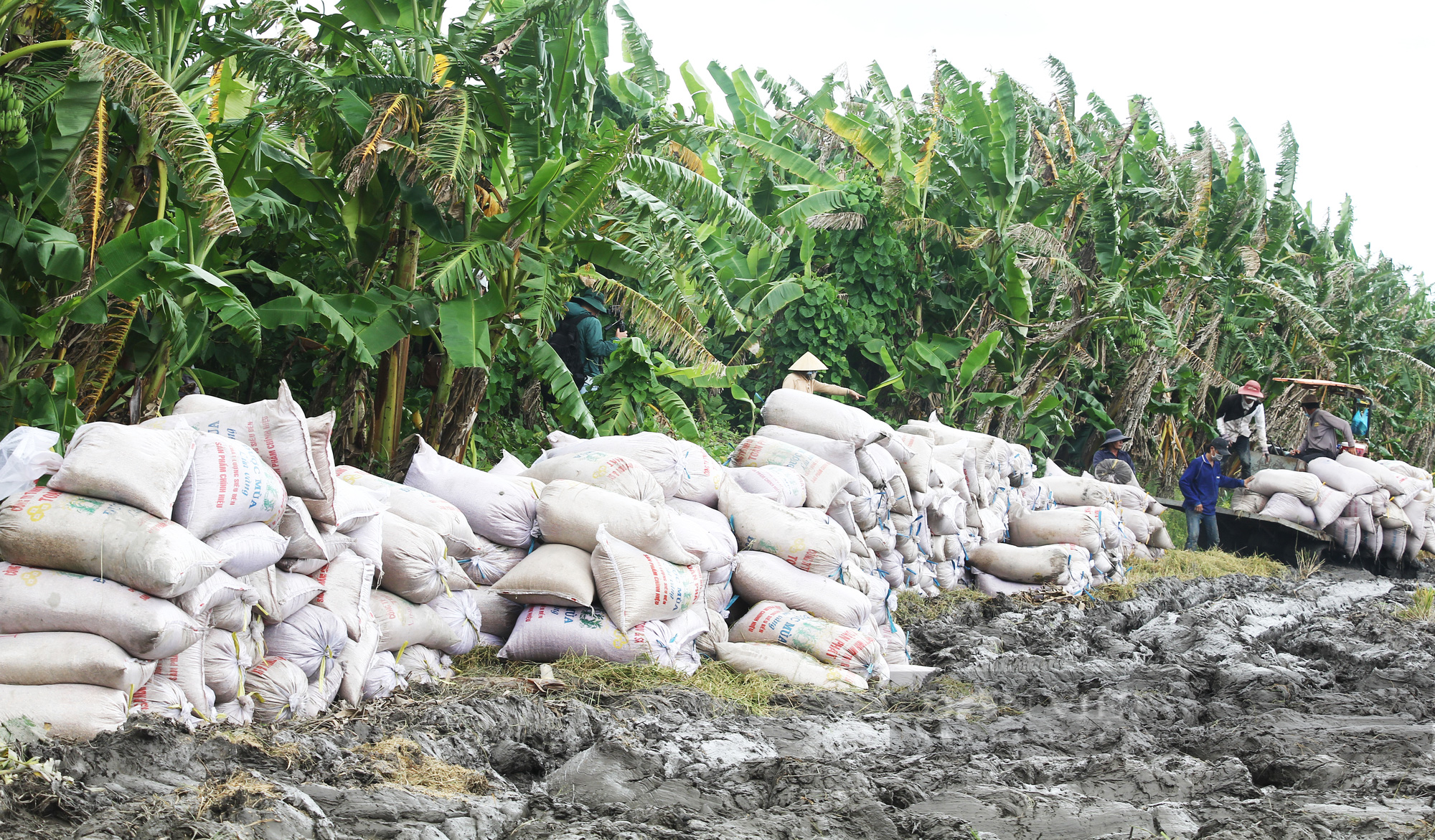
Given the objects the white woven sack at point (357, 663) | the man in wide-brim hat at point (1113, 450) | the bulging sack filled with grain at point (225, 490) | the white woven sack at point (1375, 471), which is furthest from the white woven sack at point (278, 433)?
the white woven sack at point (1375, 471)

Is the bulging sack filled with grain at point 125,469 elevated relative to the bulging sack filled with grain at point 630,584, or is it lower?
elevated

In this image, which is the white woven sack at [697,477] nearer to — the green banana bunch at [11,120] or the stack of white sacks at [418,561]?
the stack of white sacks at [418,561]

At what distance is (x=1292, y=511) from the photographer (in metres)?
10.7

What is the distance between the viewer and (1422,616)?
7.07 m

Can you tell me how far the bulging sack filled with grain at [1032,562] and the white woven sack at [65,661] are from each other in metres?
6.24

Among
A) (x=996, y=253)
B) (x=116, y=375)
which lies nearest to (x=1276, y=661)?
(x=116, y=375)

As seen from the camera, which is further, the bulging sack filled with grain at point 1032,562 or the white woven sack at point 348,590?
the bulging sack filled with grain at point 1032,562

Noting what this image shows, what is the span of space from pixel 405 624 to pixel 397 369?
2.39 metres

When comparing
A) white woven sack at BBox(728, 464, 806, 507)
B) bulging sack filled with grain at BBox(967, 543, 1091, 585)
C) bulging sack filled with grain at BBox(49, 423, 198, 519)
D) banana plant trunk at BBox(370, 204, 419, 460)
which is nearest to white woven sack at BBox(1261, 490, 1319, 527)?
bulging sack filled with grain at BBox(967, 543, 1091, 585)

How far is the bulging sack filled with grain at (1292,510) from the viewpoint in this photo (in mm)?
10641

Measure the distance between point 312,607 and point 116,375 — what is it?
2.38m

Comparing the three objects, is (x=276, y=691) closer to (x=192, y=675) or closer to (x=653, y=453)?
(x=192, y=675)

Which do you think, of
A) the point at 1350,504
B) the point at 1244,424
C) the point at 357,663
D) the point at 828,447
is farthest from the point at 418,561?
the point at 1244,424

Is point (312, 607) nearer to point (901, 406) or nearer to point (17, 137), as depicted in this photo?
point (17, 137)
